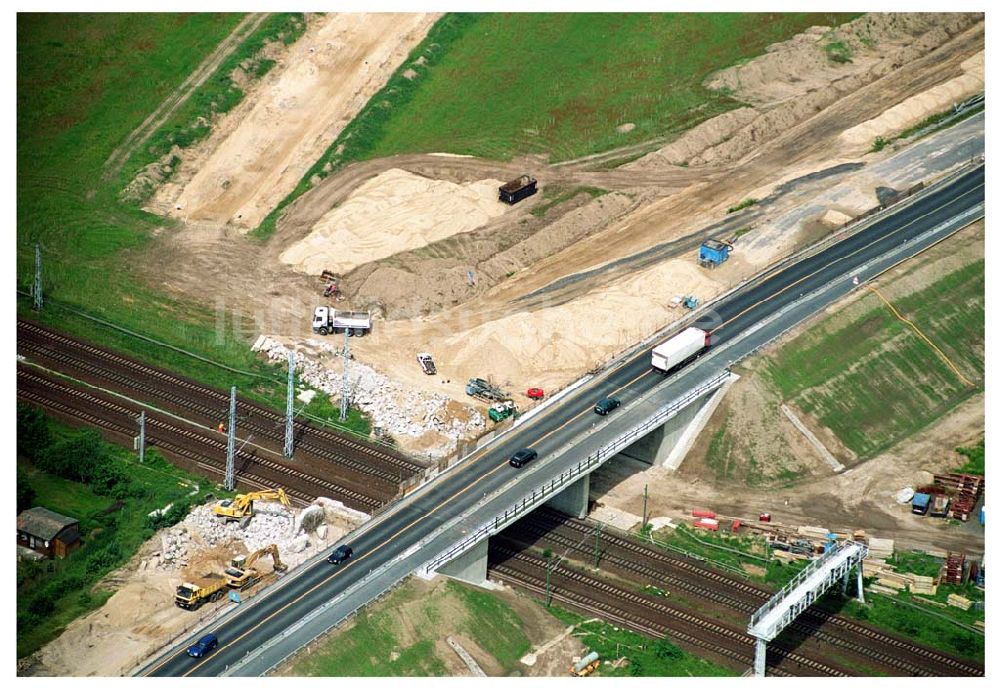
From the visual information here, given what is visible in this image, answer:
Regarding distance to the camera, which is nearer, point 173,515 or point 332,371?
point 173,515

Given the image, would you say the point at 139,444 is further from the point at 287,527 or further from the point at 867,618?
the point at 867,618

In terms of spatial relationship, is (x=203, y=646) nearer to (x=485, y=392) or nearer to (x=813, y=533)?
(x=485, y=392)

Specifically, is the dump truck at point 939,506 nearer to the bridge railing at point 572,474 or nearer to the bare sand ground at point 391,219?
the bridge railing at point 572,474

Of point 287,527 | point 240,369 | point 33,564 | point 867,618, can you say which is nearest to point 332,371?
point 240,369

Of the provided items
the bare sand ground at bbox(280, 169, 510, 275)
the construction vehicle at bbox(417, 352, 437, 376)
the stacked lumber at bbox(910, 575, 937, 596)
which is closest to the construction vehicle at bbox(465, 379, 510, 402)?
the construction vehicle at bbox(417, 352, 437, 376)

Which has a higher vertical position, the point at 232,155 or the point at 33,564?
the point at 232,155

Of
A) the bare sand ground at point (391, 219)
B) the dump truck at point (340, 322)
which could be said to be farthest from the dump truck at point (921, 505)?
the bare sand ground at point (391, 219)
